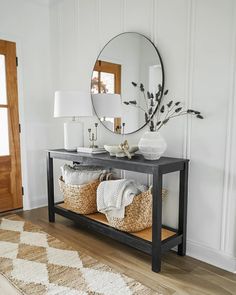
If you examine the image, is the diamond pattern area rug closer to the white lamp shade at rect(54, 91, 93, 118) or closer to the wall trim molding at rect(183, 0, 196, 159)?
the wall trim molding at rect(183, 0, 196, 159)

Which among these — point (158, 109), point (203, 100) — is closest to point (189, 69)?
point (203, 100)

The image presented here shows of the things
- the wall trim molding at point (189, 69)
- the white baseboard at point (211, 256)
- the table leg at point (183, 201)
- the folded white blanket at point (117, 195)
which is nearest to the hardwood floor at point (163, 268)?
the white baseboard at point (211, 256)

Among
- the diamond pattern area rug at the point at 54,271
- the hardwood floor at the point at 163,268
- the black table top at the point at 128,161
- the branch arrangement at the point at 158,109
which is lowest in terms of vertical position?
the hardwood floor at the point at 163,268

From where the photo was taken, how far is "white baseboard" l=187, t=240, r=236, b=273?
6.21ft

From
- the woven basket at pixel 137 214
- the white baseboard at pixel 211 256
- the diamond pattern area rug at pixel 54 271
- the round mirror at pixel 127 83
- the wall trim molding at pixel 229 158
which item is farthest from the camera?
the round mirror at pixel 127 83

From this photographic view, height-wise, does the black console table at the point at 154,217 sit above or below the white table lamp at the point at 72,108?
below

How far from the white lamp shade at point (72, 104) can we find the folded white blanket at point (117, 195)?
0.78 m

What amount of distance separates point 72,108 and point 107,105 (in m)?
0.37

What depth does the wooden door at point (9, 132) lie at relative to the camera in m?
3.01

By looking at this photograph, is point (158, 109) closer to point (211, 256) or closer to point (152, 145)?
point (152, 145)

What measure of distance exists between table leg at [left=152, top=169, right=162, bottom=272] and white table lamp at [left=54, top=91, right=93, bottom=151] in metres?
1.10

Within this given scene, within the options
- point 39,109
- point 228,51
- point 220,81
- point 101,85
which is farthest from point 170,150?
point 39,109

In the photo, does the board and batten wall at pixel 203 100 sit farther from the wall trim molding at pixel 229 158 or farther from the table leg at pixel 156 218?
the table leg at pixel 156 218

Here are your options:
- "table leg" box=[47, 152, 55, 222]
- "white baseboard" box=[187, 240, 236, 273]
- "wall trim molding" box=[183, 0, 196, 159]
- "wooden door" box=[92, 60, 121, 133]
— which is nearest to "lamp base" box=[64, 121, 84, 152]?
"table leg" box=[47, 152, 55, 222]
